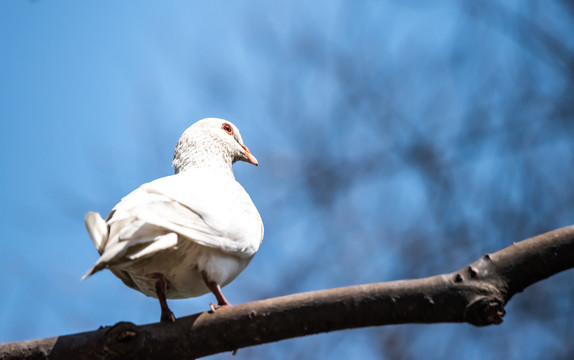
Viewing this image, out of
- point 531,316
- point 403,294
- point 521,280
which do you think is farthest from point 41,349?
point 531,316

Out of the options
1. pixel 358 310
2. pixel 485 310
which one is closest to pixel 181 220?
pixel 358 310

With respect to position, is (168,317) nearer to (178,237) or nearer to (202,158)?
(178,237)

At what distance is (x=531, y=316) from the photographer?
6.78 metres

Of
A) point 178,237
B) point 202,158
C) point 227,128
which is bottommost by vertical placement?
point 178,237

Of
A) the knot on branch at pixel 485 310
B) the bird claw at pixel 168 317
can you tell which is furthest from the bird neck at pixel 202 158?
the knot on branch at pixel 485 310

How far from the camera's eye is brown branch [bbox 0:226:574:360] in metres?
2.79

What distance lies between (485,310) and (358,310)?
54cm

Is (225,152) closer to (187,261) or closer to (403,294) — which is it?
(187,261)

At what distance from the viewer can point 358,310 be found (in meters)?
2.87

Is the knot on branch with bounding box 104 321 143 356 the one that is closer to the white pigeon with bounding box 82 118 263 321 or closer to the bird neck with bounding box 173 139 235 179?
the white pigeon with bounding box 82 118 263 321

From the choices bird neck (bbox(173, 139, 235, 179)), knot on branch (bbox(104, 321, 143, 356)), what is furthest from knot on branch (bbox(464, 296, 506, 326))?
bird neck (bbox(173, 139, 235, 179))

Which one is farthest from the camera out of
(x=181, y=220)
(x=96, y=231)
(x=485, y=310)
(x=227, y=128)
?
(x=227, y=128)

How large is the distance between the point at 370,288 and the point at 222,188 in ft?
4.83

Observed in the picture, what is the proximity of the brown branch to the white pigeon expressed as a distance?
0.18 meters
